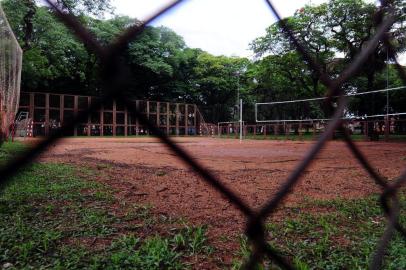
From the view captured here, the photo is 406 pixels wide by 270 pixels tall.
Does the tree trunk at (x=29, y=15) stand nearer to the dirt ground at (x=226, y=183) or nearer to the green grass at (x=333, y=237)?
the dirt ground at (x=226, y=183)

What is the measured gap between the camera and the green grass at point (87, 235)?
1.39 m

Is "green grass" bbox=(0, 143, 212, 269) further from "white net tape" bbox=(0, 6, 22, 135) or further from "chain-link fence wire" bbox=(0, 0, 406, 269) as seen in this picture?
"white net tape" bbox=(0, 6, 22, 135)

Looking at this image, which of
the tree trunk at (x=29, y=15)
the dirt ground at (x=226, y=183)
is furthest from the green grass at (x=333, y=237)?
the tree trunk at (x=29, y=15)

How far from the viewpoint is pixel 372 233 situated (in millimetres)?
1708

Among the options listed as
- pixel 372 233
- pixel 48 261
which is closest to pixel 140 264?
pixel 48 261

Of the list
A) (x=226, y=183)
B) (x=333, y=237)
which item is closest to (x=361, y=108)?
(x=226, y=183)

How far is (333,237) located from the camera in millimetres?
1669

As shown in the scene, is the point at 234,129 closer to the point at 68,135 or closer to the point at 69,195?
the point at 69,195

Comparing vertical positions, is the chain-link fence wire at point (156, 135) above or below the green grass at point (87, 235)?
above

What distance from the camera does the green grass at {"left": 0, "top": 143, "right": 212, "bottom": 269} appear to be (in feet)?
4.56

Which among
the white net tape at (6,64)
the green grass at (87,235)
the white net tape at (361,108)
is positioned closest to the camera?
the green grass at (87,235)

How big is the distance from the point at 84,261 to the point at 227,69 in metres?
19.7

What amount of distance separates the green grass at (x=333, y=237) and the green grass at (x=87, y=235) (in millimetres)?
297

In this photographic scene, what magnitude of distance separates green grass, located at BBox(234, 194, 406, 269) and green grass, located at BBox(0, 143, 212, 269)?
30 centimetres
